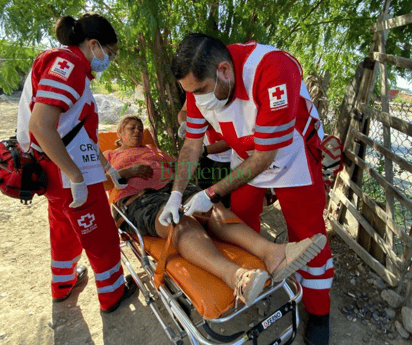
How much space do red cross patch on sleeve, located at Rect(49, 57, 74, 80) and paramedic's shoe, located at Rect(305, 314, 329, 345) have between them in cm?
231

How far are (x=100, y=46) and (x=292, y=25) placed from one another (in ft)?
8.22

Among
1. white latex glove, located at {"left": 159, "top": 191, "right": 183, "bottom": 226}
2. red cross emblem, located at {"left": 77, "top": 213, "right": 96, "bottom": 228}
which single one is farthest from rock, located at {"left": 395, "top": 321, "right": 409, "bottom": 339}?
red cross emblem, located at {"left": 77, "top": 213, "right": 96, "bottom": 228}

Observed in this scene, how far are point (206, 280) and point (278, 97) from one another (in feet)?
3.70

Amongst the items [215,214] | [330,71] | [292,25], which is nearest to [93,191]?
[215,214]

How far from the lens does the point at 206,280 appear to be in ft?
5.63

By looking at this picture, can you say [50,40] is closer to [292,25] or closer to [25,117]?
[25,117]

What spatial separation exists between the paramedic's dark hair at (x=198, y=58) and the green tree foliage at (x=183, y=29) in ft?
2.91

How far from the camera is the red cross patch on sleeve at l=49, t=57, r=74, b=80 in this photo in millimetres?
1600

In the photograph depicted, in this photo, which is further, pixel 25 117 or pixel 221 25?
pixel 221 25

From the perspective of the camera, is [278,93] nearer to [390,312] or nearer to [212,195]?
[212,195]

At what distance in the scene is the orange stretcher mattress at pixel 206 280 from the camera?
61.9 inches

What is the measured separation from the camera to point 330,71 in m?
3.92

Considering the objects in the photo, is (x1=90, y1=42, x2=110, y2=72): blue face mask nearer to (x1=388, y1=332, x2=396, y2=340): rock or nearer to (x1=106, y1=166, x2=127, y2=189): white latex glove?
(x1=106, y1=166, x2=127, y2=189): white latex glove

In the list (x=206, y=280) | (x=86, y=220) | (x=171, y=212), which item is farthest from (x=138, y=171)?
(x=206, y=280)
